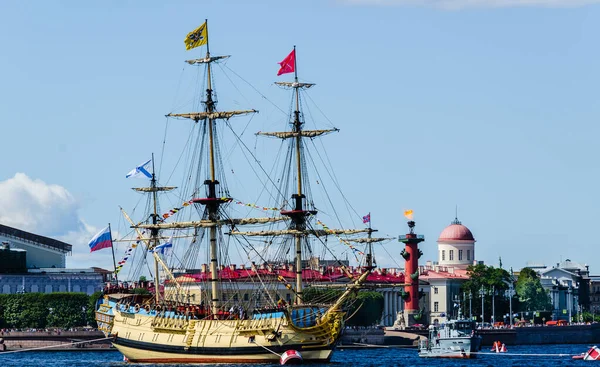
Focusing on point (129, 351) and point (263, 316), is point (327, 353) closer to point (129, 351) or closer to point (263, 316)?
point (263, 316)

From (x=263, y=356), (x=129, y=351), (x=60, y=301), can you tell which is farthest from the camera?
(x=60, y=301)

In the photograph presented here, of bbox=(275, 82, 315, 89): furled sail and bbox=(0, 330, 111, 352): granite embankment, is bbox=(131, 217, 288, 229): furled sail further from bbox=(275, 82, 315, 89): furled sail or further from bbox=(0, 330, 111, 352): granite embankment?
bbox=(0, 330, 111, 352): granite embankment

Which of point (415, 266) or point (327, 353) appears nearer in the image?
point (327, 353)

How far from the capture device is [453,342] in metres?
132

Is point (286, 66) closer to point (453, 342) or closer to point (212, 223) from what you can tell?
point (212, 223)

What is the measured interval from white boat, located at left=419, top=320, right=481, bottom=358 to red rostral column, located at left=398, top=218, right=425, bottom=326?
4878 cm

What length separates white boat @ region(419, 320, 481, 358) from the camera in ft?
431

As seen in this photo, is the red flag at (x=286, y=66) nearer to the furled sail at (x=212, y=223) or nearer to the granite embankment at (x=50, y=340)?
the furled sail at (x=212, y=223)

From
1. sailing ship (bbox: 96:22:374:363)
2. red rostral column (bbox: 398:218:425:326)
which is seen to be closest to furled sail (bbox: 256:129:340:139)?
sailing ship (bbox: 96:22:374:363)

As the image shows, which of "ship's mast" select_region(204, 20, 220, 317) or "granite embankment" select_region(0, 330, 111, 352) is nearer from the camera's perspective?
"ship's mast" select_region(204, 20, 220, 317)

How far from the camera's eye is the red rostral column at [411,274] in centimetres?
18400

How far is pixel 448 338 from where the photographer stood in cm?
13200

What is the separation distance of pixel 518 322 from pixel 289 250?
81070 millimetres

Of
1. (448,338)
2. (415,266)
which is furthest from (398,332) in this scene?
(448,338)
